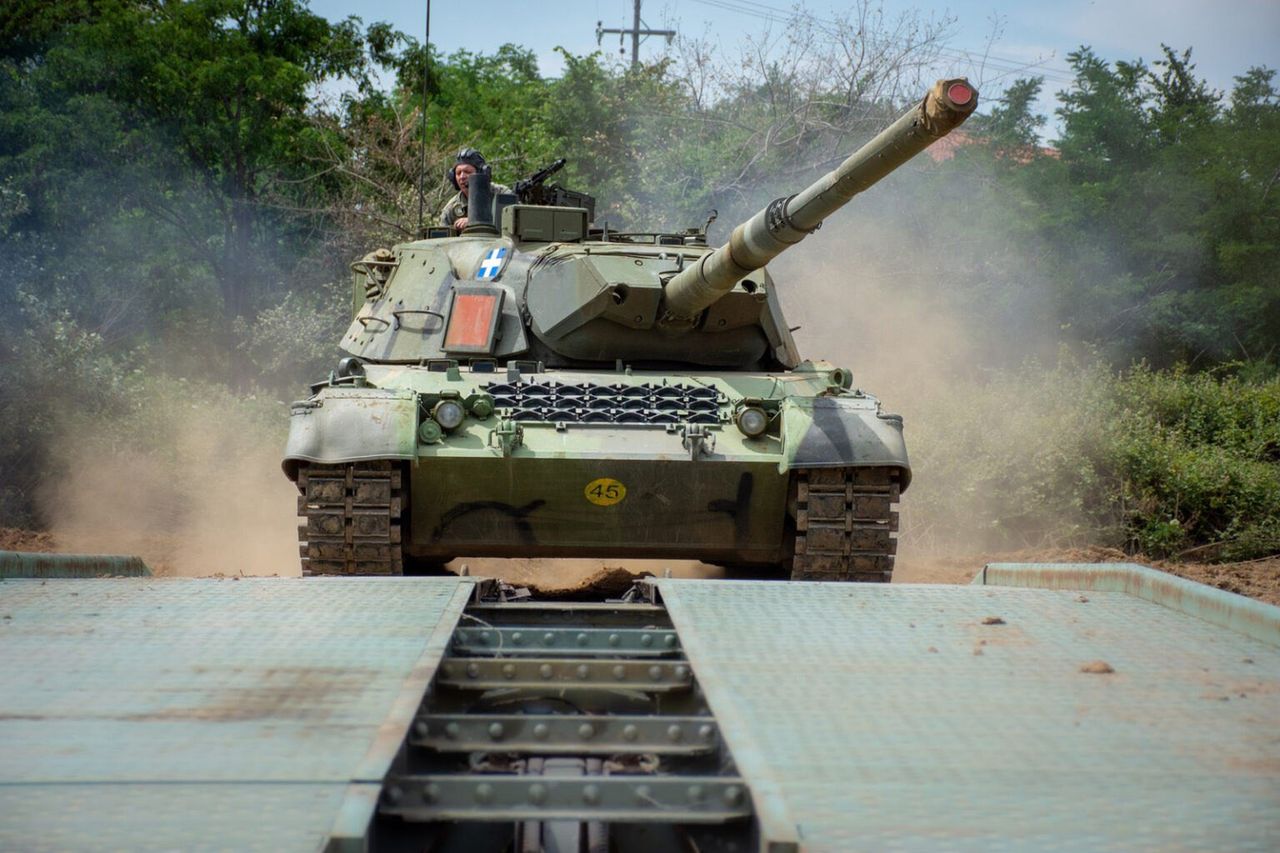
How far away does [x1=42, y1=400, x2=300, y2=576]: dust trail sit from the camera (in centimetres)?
1124

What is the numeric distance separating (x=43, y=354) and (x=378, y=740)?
12323 mm

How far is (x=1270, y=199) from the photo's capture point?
20.0 m

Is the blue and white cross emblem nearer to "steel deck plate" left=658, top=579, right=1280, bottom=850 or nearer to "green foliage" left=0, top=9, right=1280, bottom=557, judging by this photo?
"steel deck plate" left=658, top=579, right=1280, bottom=850

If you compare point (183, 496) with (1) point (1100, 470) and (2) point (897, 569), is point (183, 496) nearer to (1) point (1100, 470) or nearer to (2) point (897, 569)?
(2) point (897, 569)

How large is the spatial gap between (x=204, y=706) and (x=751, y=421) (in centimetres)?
425

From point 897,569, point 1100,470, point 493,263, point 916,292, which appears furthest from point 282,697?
point 916,292

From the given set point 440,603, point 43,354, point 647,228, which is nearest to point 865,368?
point 647,228

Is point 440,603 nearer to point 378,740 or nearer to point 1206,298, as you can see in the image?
point 378,740

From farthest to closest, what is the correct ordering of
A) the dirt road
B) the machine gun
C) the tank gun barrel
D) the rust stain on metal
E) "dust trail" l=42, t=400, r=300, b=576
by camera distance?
"dust trail" l=42, t=400, r=300, b=576 < the machine gun < the dirt road < the tank gun barrel < the rust stain on metal

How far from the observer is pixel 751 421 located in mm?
7348

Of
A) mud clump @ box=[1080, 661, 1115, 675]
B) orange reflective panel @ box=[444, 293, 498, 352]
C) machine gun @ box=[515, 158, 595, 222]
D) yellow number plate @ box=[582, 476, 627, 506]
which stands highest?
machine gun @ box=[515, 158, 595, 222]

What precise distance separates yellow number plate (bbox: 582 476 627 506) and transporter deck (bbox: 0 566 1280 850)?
2.15 metres

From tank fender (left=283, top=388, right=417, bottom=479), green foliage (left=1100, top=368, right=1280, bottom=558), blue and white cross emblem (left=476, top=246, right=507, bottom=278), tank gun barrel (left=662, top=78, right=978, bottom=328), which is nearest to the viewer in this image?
tank gun barrel (left=662, top=78, right=978, bottom=328)

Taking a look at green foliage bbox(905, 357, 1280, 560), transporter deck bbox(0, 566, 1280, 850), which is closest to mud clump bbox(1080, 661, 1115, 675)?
transporter deck bbox(0, 566, 1280, 850)
